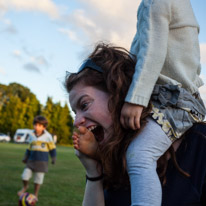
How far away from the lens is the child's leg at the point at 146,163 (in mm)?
1695

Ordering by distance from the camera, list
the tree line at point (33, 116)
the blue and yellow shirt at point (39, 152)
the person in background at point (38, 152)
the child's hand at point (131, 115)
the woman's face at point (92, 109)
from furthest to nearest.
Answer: the tree line at point (33, 116)
the blue and yellow shirt at point (39, 152)
the person in background at point (38, 152)
the woman's face at point (92, 109)
the child's hand at point (131, 115)

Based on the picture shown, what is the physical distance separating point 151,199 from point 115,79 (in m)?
0.73

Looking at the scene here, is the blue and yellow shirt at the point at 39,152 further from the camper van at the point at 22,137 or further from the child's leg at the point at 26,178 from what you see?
the camper van at the point at 22,137

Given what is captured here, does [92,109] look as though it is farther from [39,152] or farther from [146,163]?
[39,152]

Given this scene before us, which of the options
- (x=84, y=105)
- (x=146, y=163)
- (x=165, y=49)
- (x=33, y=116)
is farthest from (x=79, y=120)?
(x=33, y=116)

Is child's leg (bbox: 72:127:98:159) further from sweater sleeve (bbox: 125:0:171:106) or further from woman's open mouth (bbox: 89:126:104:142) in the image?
sweater sleeve (bbox: 125:0:171:106)

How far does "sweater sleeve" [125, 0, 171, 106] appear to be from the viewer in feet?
6.15

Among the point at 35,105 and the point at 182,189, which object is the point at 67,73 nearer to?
the point at 182,189

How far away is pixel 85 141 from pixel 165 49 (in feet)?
2.45

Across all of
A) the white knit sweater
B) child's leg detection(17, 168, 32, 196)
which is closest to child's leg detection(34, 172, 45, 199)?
child's leg detection(17, 168, 32, 196)

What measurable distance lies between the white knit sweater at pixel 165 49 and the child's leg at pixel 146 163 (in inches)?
7.3

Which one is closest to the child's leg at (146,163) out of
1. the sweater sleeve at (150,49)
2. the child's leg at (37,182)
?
the sweater sleeve at (150,49)

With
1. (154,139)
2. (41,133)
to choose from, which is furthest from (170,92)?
(41,133)

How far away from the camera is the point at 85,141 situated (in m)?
2.07
